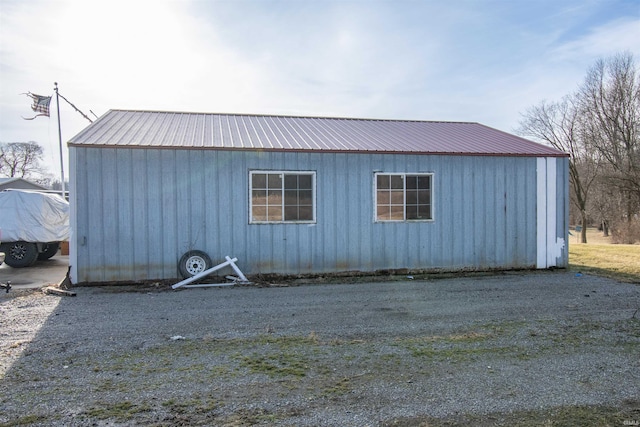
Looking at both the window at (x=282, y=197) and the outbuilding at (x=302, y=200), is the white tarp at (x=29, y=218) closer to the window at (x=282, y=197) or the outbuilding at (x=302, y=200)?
the outbuilding at (x=302, y=200)

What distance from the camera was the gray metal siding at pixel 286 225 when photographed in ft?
28.7

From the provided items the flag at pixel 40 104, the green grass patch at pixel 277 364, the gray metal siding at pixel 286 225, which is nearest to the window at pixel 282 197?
the gray metal siding at pixel 286 225

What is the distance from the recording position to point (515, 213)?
34.4 ft

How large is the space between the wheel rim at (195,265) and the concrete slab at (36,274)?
2590 millimetres

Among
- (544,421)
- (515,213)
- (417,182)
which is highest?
(417,182)

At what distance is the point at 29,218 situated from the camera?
11859 millimetres

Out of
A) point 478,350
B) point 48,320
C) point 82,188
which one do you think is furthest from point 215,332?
point 82,188

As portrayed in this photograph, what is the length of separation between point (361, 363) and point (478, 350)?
1.26m

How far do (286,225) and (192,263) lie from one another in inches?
79.9

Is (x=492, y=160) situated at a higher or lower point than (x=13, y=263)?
higher

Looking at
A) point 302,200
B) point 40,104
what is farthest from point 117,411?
point 40,104

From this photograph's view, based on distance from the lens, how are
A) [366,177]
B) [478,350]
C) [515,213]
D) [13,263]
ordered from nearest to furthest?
[478,350] < [366,177] < [515,213] < [13,263]

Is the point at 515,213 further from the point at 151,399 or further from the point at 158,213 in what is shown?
the point at 151,399

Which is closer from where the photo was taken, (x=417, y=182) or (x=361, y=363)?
(x=361, y=363)
